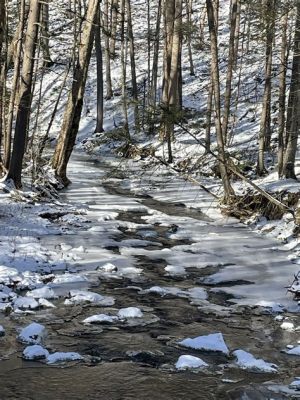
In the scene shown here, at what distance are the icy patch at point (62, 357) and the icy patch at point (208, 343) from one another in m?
1.20

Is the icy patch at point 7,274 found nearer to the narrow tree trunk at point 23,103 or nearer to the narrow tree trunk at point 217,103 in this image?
the narrow tree trunk at point 23,103

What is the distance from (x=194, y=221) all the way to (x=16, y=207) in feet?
13.6

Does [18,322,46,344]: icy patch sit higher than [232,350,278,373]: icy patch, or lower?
higher

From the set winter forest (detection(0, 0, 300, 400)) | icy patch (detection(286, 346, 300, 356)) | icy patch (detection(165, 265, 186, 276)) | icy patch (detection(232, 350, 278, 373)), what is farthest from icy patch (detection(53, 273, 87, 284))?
→ icy patch (detection(286, 346, 300, 356))

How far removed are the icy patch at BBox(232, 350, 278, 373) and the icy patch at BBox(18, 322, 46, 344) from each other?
7.00 feet

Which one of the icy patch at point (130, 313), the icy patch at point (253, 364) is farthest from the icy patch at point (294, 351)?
the icy patch at point (130, 313)

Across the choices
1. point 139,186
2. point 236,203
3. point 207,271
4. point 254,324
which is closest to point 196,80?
point 139,186

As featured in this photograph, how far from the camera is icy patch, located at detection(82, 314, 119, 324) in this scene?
6688 mm

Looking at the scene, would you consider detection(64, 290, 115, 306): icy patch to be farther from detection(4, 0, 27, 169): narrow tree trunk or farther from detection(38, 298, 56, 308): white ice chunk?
detection(4, 0, 27, 169): narrow tree trunk

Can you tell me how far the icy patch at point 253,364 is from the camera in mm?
5559

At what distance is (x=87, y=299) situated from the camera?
746 cm

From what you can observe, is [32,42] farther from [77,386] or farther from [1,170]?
[77,386]

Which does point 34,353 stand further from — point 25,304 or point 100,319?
point 25,304

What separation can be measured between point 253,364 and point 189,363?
0.66m
